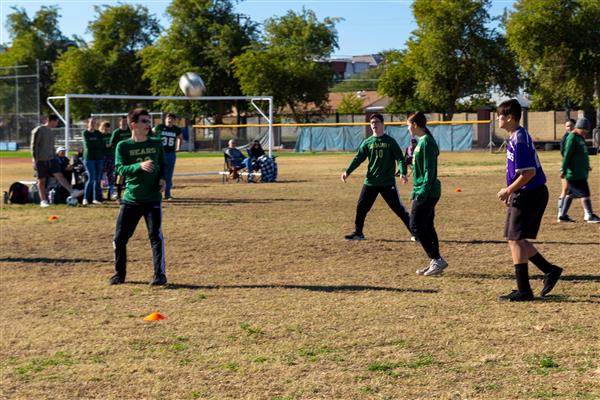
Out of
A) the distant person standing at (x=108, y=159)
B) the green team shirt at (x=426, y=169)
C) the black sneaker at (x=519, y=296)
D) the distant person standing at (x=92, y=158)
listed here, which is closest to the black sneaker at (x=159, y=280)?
the green team shirt at (x=426, y=169)

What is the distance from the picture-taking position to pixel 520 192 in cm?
842

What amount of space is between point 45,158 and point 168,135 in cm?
263

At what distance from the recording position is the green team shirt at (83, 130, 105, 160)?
1873 cm

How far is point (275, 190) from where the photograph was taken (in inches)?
929

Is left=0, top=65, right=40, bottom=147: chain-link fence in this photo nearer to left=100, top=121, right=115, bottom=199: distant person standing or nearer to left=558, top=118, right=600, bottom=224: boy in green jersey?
left=100, top=121, right=115, bottom=199: distant person standing

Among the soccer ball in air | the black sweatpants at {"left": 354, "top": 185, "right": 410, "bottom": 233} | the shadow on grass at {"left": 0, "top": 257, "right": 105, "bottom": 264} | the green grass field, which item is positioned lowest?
the green grass field

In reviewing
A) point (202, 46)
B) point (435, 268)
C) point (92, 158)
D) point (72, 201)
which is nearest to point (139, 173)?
point (435, 268)

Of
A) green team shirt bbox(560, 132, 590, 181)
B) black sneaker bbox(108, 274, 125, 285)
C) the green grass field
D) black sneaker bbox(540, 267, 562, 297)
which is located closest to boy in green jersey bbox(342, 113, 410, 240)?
the green grass field

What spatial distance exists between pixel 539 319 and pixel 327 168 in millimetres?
27551

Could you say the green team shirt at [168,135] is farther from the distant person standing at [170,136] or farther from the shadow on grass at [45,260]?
the shadow on grass at [45,260]

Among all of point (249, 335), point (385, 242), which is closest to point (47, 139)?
point (385, 242)

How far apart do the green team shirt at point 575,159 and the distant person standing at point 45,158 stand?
9.27 meters

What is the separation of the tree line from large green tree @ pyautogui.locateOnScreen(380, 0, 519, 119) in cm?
7

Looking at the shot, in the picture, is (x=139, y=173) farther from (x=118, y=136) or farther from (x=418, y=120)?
(x=118, y=136)
